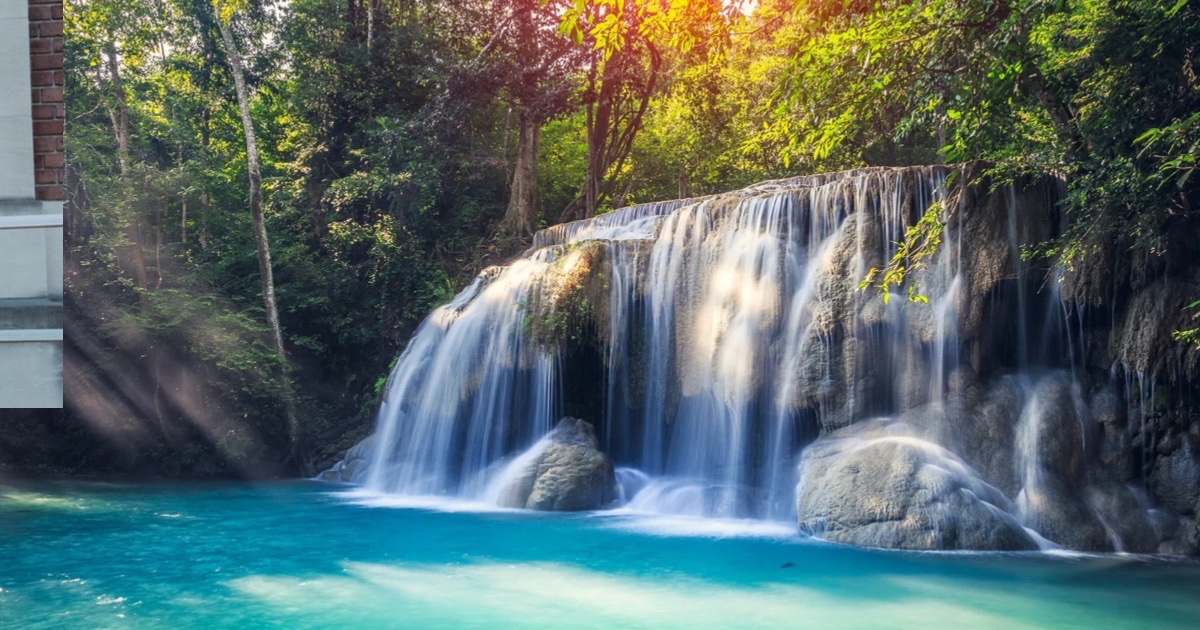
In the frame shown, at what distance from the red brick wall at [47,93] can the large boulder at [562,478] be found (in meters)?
7.59

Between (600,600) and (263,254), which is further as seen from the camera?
(263,254)

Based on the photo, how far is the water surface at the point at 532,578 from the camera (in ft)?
22.2

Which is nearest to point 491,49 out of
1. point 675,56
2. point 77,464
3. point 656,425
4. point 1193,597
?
point 675,56

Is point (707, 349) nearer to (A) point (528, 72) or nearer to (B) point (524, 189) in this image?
(B) point (524, 189)

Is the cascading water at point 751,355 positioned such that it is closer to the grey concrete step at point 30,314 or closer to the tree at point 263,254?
the tree at point 263,254

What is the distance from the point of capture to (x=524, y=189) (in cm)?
2092

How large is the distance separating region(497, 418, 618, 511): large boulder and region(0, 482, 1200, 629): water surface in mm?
604

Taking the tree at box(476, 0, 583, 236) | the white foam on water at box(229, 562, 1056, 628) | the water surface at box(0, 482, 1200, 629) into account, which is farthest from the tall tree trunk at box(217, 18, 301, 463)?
the white foam on water at box(229, 562, 1056, 628)

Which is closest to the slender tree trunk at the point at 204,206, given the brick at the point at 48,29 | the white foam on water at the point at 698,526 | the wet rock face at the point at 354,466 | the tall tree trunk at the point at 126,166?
the tall tree trunk at the point at 126,166

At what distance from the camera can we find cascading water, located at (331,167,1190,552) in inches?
431

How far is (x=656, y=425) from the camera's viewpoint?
13.8 m

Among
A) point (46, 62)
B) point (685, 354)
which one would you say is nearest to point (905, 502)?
point (685, 354)

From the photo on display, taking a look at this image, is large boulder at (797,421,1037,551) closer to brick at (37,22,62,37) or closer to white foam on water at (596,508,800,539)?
white foam on water at (596,508,800,539)

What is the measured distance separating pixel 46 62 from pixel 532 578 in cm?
584
